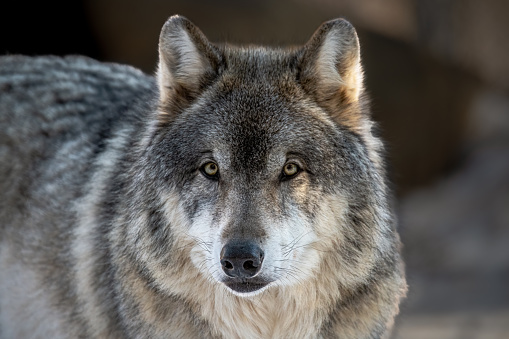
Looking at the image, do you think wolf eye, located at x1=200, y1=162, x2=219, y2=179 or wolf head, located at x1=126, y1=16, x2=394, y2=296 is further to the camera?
wolf eye, located at x1=200, y1=162, x2=219, y2=179

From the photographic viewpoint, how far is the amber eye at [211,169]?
4.17m

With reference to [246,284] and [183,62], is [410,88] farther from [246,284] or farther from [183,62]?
[246,284]

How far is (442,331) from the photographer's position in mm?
8461

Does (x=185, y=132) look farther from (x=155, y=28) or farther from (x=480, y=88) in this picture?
(x=480, y=88)

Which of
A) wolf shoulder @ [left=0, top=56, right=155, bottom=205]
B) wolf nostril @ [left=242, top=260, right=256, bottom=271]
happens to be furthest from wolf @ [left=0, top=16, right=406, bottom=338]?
wolf shoulder @ [left=0, top=56, right=155, bottom=205]

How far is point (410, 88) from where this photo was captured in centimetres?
1320

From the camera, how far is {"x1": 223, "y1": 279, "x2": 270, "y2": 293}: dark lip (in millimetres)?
3922

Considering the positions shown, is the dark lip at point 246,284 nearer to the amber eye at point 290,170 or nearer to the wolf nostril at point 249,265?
the wolf nostril at point 249,265

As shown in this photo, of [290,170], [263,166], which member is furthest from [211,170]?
[290,170]

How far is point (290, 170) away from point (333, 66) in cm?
70

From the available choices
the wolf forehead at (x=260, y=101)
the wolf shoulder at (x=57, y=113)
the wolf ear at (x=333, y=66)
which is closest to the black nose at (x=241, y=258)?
the wolf forehead at (x=260, y=101)

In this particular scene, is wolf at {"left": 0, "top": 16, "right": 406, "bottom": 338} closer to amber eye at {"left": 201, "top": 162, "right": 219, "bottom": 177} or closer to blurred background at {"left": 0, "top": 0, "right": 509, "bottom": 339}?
amber eye at {"left": 201, "top": 162, "right": 219, "bottom": 177}

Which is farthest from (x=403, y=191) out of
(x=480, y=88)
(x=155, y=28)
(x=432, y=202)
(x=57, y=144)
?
(x=57, y=144)

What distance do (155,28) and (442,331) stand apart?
690 centimetres
